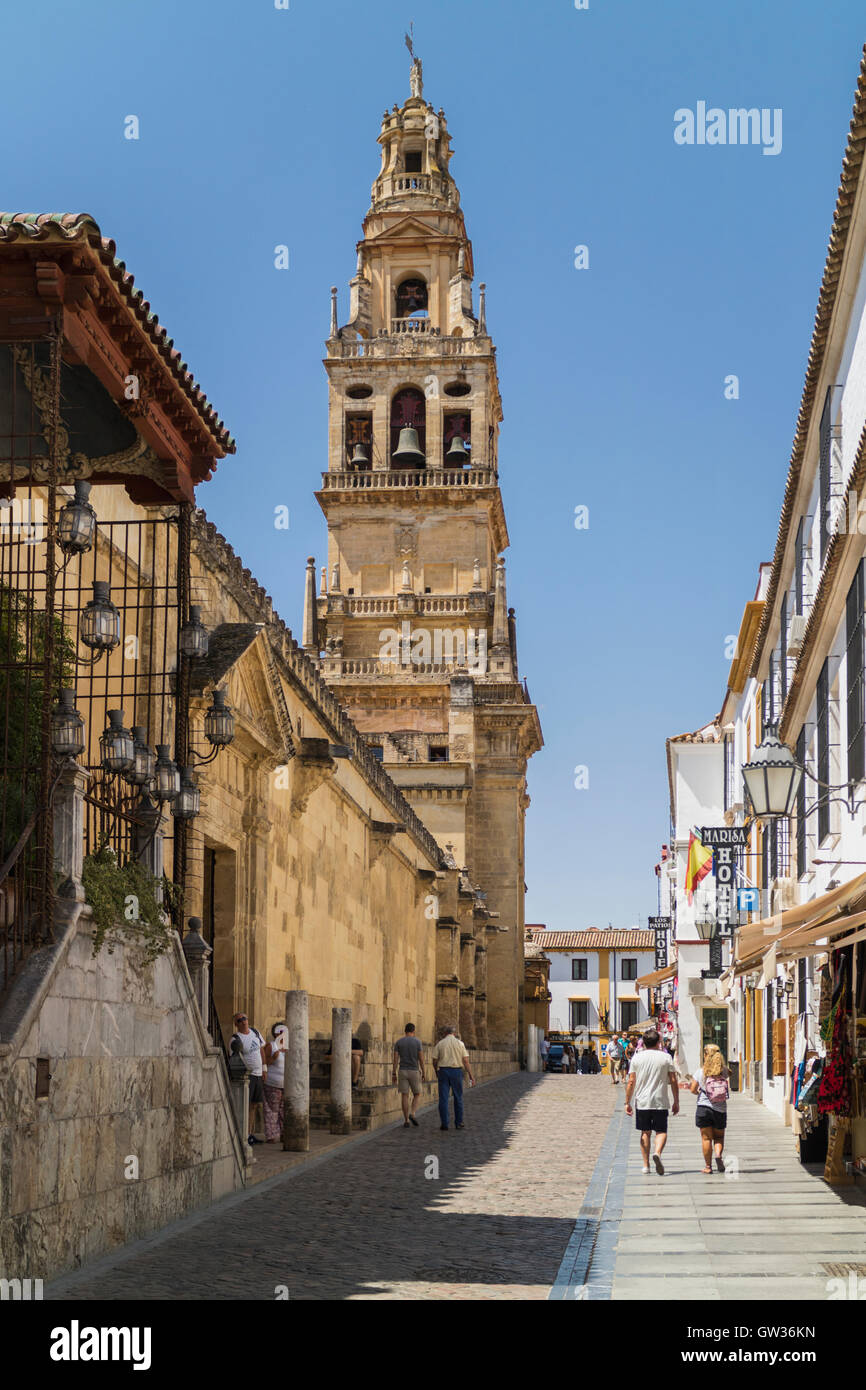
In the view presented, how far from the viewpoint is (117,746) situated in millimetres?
10719

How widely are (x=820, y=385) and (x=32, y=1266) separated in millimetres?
13285

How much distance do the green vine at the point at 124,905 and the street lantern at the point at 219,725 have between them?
2.34m

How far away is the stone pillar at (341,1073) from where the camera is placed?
17.4 m

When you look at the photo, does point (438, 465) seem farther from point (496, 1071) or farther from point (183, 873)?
point (183, 873)

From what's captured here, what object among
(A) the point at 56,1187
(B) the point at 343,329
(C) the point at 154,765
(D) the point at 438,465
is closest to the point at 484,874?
(D) the point at 438,465

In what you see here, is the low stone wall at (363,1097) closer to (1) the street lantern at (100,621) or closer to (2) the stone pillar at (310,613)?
(1) the street lantern at (100,621)

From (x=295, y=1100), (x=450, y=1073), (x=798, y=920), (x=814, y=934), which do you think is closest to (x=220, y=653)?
(x=295, y=1100)

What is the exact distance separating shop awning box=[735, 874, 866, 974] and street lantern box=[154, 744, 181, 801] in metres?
5.15

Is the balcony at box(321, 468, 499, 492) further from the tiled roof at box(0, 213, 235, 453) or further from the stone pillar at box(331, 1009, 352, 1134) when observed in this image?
the tiled roof at box(0, 213, 235, 453)

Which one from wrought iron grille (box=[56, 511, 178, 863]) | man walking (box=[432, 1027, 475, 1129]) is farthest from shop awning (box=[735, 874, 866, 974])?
wrought iron grille (box=[56, 511, 178, 863])

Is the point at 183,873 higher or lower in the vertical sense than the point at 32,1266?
higher

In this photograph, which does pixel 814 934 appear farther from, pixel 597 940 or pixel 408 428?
pixel 597 940

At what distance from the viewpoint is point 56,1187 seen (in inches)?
321

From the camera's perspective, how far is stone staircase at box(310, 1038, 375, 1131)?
1848 cm
